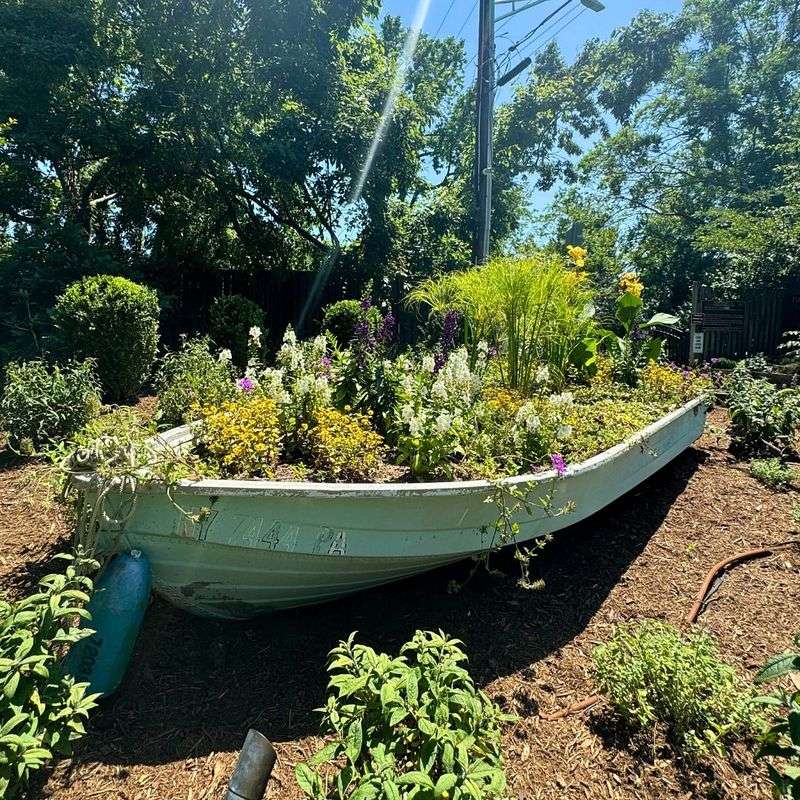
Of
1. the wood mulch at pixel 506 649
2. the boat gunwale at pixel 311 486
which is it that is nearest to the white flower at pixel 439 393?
the boat gunwale at pixel 311 486

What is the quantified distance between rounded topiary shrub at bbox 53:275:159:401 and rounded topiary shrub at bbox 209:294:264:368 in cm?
190

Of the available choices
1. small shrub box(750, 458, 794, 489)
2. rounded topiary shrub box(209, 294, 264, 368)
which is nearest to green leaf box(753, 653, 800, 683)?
small shrub box(750, 458, 794, 489)

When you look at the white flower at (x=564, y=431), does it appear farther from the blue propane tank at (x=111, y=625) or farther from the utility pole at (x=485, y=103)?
the utility pole at (x=485, y=103)

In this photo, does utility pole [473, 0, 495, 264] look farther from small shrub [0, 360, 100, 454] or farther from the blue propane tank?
the blue propane tank

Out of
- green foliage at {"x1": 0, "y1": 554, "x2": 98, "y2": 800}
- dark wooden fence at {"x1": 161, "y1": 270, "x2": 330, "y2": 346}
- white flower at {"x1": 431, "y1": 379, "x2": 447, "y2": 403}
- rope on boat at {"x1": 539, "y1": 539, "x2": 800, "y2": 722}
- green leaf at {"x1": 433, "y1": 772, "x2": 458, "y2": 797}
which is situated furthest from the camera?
dark wooden fence at {"x1": 161, "y1": 270, "x2": 330, "y2": 346}

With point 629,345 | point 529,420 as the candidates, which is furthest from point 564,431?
point 629,345

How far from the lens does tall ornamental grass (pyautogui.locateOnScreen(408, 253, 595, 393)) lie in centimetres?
377

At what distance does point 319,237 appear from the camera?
11.2 metres

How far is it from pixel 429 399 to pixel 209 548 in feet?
4.15

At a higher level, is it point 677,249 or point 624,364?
point 677,249

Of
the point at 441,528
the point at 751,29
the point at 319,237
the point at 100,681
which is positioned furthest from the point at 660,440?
the point at 751,29

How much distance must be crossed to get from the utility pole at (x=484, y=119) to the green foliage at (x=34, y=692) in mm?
6711

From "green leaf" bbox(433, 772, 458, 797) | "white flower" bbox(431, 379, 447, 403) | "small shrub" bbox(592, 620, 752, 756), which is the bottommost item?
"small shrub" bbox(592, 620, 752, 756)

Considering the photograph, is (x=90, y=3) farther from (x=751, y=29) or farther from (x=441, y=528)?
(x=751, y=29)
